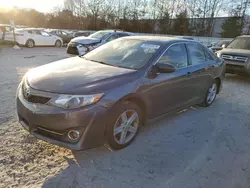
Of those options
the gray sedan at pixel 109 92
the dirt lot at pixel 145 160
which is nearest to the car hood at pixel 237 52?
the gray sedan at pixel 109 92

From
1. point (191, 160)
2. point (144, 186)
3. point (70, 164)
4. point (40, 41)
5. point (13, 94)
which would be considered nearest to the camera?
point (144, 186)

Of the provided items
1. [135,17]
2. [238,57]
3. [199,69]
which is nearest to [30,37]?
[238,57]

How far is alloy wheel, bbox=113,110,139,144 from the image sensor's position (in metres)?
3.00

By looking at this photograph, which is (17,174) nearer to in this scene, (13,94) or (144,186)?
(144,186)

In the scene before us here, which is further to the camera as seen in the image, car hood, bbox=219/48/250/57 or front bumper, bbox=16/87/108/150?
car hood, bbox=219/48/250/57

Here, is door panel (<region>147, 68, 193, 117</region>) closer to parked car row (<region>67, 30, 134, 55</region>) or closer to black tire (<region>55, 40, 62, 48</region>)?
parked car row (<region>67, 30, 134, 55</region>)

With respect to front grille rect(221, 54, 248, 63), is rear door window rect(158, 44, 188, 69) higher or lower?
higher

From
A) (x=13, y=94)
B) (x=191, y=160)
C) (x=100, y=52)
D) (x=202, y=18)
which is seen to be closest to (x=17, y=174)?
(x=191, y=160)

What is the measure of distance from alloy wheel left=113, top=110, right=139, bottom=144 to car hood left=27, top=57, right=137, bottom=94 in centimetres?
49

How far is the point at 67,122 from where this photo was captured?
8.34 ft

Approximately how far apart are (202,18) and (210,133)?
35978mm

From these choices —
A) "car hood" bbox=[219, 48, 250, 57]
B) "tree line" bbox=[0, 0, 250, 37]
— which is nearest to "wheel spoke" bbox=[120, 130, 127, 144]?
"car hood" bbox=[219, 48, 250, 57]

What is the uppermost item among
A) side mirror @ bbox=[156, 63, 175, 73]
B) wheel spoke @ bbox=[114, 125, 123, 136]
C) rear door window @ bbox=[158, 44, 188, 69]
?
rear door window @ bbox=[158, 44, 188, 69]

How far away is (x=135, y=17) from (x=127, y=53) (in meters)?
34.7
